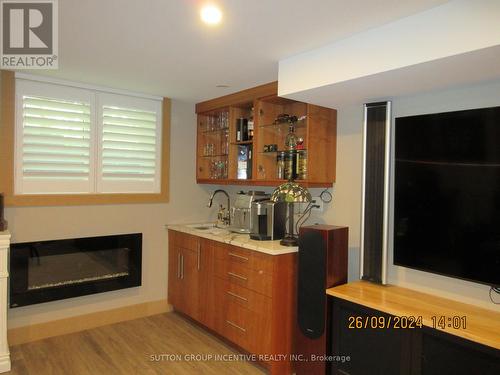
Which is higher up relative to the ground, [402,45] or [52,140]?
[402,45]

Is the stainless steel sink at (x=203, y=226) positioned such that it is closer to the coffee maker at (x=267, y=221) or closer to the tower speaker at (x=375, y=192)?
the coffee maker at (x=267, y=221)

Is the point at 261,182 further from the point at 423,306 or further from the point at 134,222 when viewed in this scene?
the point at 423,306

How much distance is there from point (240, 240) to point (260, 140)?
96 centimetres

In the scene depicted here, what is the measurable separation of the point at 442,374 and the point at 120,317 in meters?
2.99

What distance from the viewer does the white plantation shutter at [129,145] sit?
3.53 m

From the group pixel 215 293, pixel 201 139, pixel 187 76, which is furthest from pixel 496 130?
pixel 201 139

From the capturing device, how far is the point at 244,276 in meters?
2.90

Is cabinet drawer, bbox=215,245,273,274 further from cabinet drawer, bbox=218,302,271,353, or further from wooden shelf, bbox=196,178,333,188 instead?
wooden shelf, bbox=196,178,333,188

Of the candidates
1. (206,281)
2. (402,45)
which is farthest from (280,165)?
(402,45)

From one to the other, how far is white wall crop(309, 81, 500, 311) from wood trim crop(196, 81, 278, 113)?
0.64 meters

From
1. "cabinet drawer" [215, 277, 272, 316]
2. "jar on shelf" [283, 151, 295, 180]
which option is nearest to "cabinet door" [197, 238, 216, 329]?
"cabinet drawer" [215, 277, 272, 316]

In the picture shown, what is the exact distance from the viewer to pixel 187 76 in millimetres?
3027

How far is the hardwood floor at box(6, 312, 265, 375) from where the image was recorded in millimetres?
2758

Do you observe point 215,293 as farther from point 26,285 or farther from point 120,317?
point 26,285
